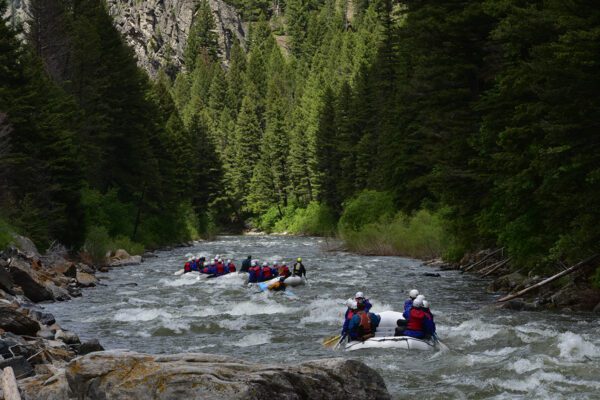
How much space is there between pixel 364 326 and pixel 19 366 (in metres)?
7.09

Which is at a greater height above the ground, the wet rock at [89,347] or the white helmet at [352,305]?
the white helmet at [352,305]

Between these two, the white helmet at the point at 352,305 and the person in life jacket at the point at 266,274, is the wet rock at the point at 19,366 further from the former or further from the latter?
the person in life jacket at the point at 266,274

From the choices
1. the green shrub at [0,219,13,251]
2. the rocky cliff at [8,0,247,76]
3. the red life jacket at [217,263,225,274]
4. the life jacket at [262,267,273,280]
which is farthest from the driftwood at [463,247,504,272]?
the rocky cliff at [8,0,247,76]

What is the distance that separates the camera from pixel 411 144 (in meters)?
42.4

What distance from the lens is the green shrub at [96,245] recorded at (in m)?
36.7

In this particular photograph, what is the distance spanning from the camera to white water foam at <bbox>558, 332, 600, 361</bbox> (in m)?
12.8

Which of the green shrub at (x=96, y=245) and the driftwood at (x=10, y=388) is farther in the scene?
the green shrub at (x=96, y=245)

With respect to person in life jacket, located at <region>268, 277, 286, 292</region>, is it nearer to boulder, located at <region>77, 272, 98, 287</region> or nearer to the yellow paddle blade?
boulder, located at <region>77, 272, 98, 287</region>

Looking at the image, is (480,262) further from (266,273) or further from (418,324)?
(418,324)

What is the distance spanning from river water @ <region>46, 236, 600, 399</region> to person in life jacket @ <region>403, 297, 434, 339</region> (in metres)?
0.55

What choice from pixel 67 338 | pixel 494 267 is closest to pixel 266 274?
pixel 494 267

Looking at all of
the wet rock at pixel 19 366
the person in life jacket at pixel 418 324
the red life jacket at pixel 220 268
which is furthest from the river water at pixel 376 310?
the wet rock at pixel 19 366

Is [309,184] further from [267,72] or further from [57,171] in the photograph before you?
[267,72]

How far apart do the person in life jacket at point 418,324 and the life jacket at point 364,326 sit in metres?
0.77
